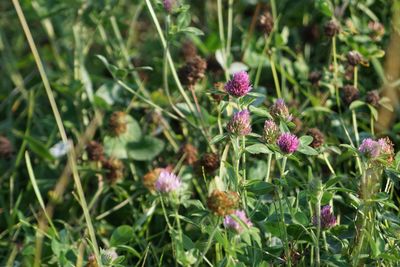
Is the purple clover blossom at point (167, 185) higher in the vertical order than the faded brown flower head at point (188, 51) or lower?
higher

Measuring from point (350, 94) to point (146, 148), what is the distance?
0.54m

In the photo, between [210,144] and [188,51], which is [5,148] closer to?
[188,51]

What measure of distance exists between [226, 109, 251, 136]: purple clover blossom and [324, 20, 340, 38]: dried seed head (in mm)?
607

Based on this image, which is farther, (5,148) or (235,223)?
(5,148)

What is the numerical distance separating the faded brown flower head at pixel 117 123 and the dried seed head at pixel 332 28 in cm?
57

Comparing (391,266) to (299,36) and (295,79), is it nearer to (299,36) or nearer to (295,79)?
(295,79)

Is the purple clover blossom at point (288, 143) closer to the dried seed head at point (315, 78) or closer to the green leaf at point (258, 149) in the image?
the green leaf at point (258, 149)

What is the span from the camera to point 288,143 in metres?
1.23

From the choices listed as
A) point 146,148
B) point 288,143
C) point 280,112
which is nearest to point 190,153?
point 146,148

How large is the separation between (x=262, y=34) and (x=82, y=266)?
92 centimetres

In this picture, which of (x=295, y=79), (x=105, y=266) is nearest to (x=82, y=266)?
(x=105, y=266)

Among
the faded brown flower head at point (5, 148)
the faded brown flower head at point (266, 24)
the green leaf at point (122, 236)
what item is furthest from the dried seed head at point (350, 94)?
the faded brown flower head at point (5, 148)

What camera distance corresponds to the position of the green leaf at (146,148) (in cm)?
185

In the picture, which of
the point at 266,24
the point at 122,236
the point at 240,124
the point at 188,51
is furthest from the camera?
the point at 188,51
